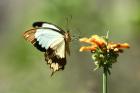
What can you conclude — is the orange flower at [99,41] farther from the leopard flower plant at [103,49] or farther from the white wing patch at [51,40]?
the white wing patch at [51,40]

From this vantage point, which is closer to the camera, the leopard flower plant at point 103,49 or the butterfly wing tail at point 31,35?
the leopard flower plant at point 103,49

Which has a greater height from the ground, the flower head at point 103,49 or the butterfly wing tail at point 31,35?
the butterfly wing tail at point 31,35

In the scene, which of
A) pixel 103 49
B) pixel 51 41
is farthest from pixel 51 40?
pixel 103 49

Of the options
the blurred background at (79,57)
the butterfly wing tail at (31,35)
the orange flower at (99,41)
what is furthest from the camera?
the blurred background at (79,57)

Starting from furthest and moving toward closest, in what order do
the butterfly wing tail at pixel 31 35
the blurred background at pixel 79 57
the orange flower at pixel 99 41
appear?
1. the blurred background at pixel 79 57
2. the butterfly wing tail at pixel 31 35
3. the orange flower at pixel 99 41

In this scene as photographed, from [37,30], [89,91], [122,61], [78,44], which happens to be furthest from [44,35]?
[122,61]

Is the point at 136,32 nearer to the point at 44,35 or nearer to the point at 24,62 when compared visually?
the point at 24,62

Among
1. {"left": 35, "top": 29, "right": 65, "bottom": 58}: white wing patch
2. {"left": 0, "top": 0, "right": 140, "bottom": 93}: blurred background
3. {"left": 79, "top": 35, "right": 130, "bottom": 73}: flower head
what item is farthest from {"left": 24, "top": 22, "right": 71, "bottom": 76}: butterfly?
{"left": 0, "top": 0, "right": 140, "bottom": 93}: blurred background

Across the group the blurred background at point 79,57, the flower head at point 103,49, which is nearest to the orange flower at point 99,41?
the flower head at point 103,49
